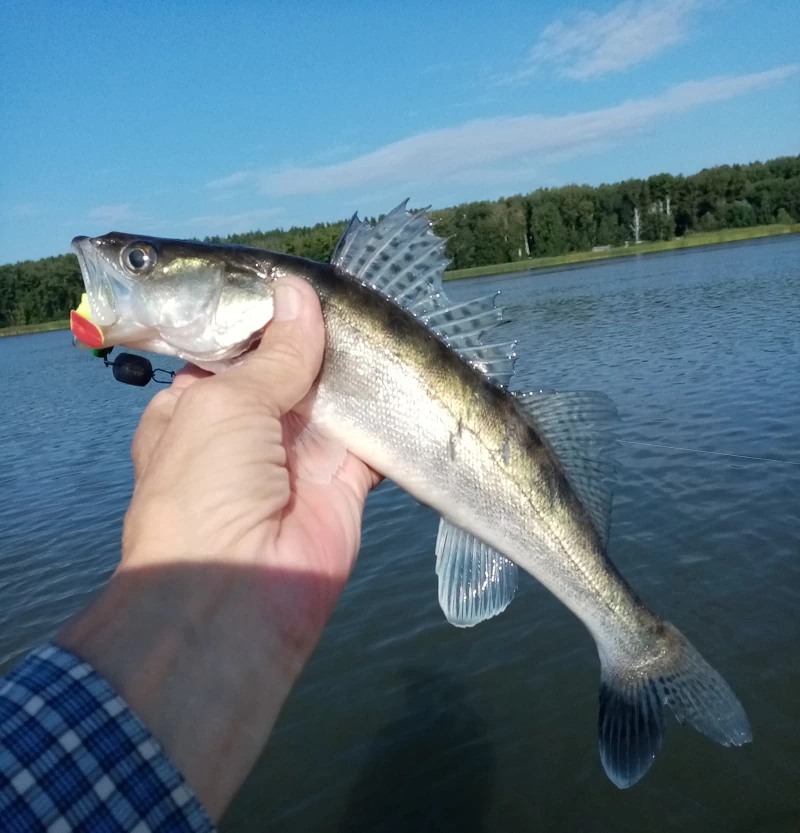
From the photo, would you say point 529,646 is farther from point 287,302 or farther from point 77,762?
point 77,762

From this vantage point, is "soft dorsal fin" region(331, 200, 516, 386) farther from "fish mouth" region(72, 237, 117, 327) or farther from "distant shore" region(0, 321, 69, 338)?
"distant shore" region(0, 321, 69, 338)

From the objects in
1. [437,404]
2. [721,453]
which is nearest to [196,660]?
[437,404]

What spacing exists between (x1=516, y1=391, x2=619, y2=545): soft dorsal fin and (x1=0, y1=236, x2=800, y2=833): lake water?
3.10m

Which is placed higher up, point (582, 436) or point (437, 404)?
point (437, 404)

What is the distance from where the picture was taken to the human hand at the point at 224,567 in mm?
1791

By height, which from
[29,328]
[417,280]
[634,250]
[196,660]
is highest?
[417,280]

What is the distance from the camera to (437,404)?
2951 millimetres

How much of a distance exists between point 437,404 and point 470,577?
0.89m

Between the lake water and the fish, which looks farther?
the lake water

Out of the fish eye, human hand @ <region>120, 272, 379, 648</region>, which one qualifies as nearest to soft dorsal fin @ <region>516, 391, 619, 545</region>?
human hand @ <region>120, 272, 379, 648</region>

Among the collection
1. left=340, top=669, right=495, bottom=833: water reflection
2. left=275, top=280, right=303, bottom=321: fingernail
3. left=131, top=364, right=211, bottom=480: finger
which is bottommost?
left=340, top=669, right=495, bottom=833: water reflection

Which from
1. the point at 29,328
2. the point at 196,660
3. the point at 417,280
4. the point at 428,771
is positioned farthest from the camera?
the point at 29,328

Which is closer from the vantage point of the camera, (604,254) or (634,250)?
(634,250)

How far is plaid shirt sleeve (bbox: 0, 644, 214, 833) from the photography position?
145 centimetres
